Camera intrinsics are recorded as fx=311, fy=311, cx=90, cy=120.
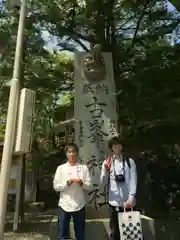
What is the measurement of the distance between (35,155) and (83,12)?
4574mm

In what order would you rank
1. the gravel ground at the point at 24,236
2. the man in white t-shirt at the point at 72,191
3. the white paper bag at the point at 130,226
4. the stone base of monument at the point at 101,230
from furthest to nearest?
1. the gravel ground at the point at 24,236
2. the stone base of monument at the point at 101,230
3. the man in white t-shirt at the point at 72,191
4. the white paper bag at the point at 130,226

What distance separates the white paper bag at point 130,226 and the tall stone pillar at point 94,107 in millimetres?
1682

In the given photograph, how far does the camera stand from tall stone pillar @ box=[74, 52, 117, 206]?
5805 millimetres

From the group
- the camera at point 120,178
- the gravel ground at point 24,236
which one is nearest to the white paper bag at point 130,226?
the camera at point 120,178

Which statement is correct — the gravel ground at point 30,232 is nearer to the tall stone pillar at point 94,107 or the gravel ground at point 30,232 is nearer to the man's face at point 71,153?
the tall stone pillar at point 94,107

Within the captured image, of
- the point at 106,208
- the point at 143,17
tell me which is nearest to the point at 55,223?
the point at 106,208

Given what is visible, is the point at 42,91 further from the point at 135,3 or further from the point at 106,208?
the point at 106,208

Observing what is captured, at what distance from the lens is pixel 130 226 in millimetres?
3887

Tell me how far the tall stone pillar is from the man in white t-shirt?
1.50 meters

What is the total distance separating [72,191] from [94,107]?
2.33m

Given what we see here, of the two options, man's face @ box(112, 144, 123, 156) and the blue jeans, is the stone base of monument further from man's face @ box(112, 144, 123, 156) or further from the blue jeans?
man's face @ box(112, 144, 123, 156)

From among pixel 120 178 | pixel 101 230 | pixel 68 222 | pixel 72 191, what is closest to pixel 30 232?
pixel 101 230

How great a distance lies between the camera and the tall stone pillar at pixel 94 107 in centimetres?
580

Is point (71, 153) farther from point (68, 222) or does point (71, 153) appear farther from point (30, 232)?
point (30, 232)
